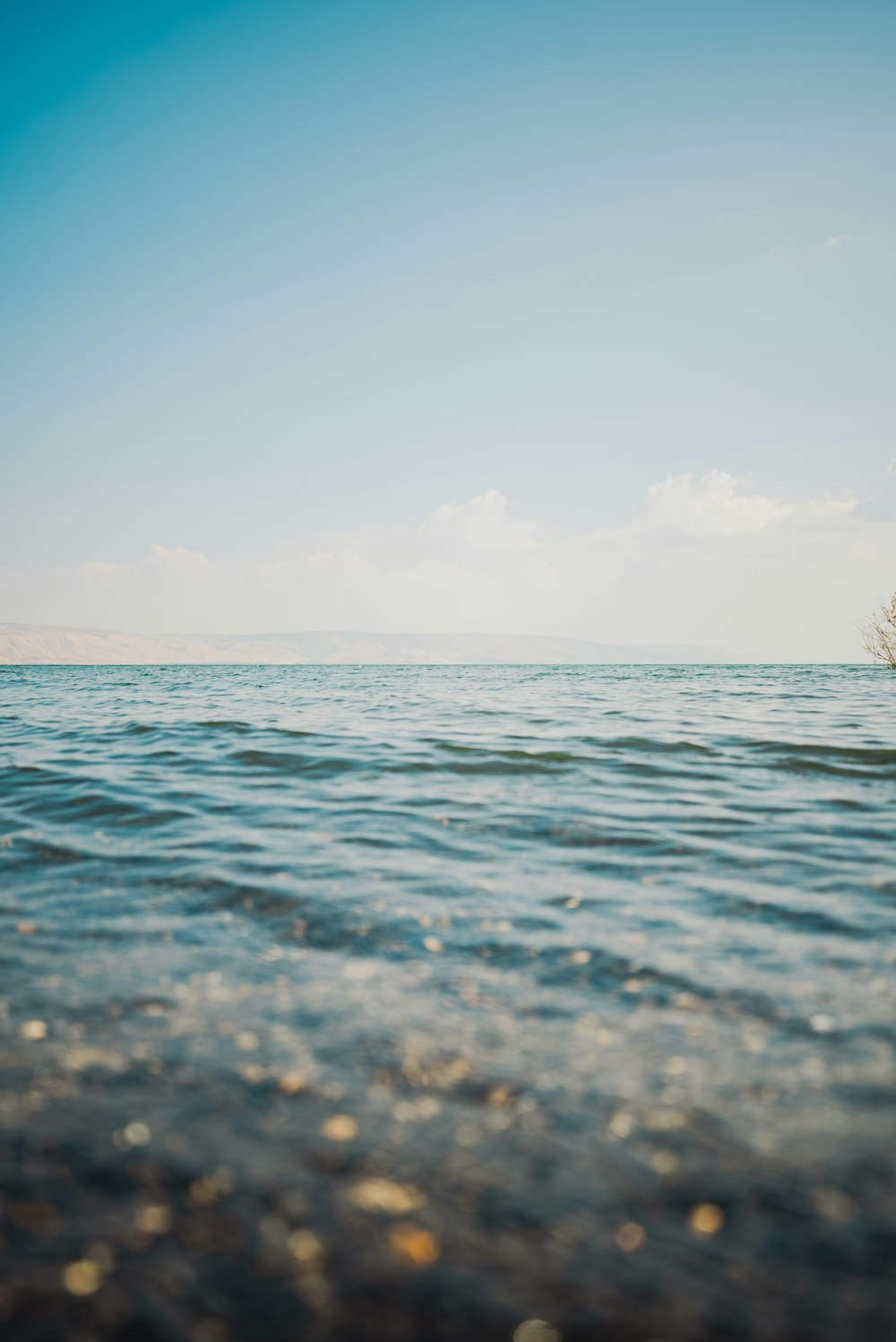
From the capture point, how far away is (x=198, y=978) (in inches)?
179

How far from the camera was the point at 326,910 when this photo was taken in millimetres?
5668

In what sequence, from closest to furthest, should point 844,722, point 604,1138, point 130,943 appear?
point 604,1138
point 130,943
point 844,722

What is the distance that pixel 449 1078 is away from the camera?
3.50m

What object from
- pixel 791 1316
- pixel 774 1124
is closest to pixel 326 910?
pixel 774 1124

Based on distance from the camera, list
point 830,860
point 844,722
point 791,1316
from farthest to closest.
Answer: point 844,722
point 830,860
point 791,1316

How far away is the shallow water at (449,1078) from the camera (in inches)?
92.5

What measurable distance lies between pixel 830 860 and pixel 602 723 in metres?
11.7

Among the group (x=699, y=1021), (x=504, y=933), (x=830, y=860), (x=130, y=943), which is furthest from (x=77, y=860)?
(x=830, y=860)

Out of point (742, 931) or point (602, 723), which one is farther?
point (602, 723)

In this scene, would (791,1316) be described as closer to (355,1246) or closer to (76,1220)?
(355,1246)

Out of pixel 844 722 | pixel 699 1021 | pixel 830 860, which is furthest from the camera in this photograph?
pixel 844 722

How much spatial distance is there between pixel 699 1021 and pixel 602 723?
14.8 metres

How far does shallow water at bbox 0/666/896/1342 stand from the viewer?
235 centimetres

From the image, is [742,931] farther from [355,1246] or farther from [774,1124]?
[355,1246]
